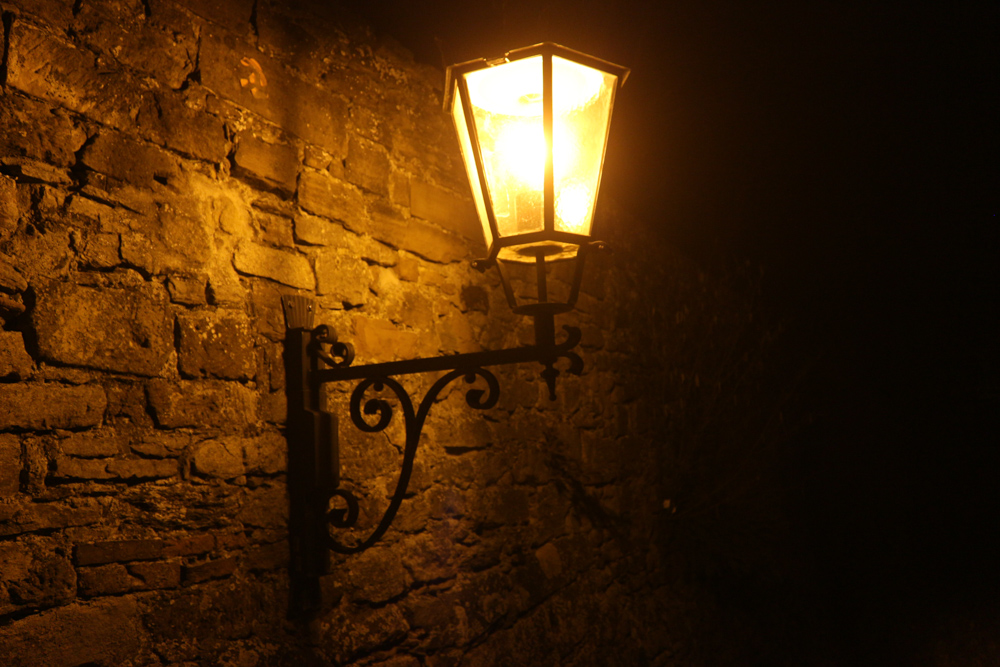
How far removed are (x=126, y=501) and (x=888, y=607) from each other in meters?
5.21

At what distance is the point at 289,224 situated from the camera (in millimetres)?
1858

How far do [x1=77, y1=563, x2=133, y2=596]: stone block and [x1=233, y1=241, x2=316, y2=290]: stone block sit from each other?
0.74 metres

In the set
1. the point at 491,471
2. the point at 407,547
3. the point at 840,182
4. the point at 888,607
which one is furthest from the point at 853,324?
the point at 407,547

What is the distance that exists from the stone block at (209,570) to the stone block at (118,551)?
8 cm

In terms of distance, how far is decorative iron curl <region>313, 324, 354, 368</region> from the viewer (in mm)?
1790

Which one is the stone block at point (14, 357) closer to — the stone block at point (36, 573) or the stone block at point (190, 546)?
the stone block at point (36, 573)

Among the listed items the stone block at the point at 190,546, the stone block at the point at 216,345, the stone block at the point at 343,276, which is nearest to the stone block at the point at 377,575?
the stone block at the point at 190,546

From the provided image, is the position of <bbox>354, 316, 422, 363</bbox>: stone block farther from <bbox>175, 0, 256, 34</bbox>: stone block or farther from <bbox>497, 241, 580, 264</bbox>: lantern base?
<bbox>175, 0, 256, 34</bbox>: stone block

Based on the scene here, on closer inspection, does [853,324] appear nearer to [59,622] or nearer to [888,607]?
[888,607]

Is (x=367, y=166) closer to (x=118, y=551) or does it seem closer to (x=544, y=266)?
(x=544, y=266)

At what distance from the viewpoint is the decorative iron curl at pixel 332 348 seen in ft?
5.87

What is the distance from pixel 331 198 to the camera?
1.99m

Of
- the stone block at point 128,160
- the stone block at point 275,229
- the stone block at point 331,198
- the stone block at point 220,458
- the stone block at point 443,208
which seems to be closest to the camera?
the stone block at point 128,160

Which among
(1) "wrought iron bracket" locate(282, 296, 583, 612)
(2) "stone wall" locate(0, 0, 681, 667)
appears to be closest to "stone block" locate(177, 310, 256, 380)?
(2) "stone wall" locate(0, 0, 681, 667)
